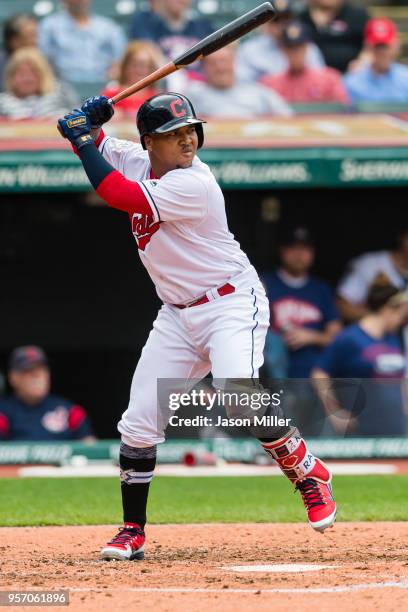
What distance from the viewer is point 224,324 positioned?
13.9 ft

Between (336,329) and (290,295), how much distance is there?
43 cm

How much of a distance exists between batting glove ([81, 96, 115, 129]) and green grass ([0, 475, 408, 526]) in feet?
6.81

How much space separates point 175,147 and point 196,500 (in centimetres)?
268

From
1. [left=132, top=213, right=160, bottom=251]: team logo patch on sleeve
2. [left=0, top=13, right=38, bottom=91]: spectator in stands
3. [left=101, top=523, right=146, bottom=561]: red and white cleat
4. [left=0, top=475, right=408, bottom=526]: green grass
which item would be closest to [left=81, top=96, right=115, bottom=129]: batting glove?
[left=132, top=213, right=160, bottom=251]: team logo patch on sleeve

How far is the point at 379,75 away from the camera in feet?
30.9

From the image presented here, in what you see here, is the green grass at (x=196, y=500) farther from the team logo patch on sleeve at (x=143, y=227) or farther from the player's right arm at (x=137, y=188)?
the player's right arm at (x=137, y=188)

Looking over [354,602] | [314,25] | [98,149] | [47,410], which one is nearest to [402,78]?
[314,25]

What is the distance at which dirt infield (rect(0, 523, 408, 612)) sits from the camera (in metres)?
3.41

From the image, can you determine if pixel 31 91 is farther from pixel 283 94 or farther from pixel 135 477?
pixel 135 477

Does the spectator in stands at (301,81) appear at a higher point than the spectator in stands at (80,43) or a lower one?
lower

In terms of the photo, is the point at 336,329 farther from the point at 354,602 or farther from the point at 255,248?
the point at 354,602

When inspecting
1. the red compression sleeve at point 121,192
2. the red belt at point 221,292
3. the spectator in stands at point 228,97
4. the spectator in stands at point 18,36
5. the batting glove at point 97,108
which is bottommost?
the red belt at point 221,292

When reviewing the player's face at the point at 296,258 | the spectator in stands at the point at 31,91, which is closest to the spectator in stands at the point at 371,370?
the player's face at the point at 296,258

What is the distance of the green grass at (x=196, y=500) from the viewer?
5.66 metres
